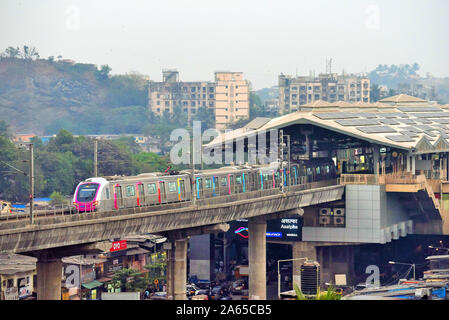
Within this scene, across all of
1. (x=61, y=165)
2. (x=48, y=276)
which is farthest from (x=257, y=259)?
(x=61, y=165)

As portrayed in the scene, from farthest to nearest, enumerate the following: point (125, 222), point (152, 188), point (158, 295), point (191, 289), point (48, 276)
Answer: point (191, 289)
point (158, 295)
point (152, 188)
point (125, 222)
point (48, 276)

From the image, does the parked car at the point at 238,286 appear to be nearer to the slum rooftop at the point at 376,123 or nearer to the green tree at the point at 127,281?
the green tree at the point at 127,281

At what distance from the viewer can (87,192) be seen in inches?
2352

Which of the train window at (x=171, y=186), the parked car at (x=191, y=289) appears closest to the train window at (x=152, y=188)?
the train window at (x=171, y=186)

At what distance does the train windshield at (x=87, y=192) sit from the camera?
195ft

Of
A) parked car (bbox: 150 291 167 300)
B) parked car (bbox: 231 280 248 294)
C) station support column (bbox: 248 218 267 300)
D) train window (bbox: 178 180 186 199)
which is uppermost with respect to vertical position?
train window (bbox: 178 180 186 199)

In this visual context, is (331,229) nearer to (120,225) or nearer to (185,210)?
(185,210)

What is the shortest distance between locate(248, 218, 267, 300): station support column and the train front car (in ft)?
85.7

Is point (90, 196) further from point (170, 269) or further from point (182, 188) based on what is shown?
point (170, 269)

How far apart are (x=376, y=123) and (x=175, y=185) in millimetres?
40754

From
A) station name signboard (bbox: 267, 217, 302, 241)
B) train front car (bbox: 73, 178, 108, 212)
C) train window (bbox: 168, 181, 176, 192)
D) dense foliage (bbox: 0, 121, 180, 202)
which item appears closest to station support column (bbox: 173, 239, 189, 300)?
train window (bbox: 168, 181, 176, 192)

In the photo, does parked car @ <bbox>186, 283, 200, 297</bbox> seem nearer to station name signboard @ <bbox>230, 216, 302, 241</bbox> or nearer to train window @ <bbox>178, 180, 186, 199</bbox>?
station name signboard @ <bbox>230, 216, 302, 241</bbox>

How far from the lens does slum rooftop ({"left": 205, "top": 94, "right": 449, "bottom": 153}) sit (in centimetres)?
9494

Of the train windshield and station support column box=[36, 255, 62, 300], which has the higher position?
the train windshield
